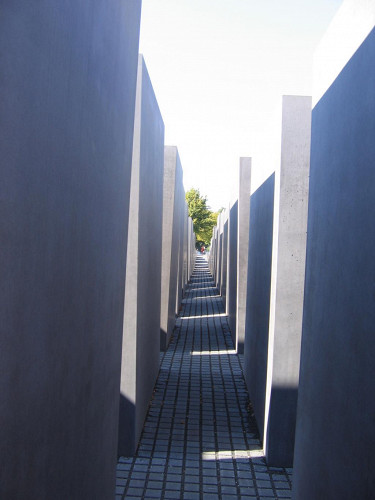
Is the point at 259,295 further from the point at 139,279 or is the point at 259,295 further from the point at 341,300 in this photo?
the point at 341,300

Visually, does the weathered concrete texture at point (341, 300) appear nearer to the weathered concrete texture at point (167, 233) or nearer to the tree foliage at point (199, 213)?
the weathered concrete texture at point (167, 233)

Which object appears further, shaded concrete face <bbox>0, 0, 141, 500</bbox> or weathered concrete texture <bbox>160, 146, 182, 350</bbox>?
weathered concrete texture <bbox>160, 146, 182, 350</bbox>

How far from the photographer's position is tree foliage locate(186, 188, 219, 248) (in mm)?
57375

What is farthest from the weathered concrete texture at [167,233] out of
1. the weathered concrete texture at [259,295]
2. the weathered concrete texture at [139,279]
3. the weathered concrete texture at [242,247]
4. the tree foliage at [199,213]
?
the tree foliage at [199,213]

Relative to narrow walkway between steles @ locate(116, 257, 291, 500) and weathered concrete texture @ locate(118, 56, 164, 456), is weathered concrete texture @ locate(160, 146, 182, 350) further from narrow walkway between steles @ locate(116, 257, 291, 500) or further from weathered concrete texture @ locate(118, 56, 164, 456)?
weathered concrete texture @ locate(118, 56, 164, 456)

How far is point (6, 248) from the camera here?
5.73ft

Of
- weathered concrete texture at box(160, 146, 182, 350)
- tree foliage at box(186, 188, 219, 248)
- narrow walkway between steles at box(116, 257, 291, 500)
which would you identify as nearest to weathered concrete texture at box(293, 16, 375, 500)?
narrow walkway between steles at box(116, 257, 291, 500)

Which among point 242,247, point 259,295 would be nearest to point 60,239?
point 259,295

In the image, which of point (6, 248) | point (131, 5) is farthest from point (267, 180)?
Answer: point (6, 248)

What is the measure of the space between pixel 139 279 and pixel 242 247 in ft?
17.1

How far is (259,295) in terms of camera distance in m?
7.02

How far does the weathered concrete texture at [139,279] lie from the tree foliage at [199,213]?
5016 cm

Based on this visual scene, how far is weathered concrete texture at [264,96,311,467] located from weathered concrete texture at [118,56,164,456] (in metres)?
1.50

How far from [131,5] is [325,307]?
2.73 meters
